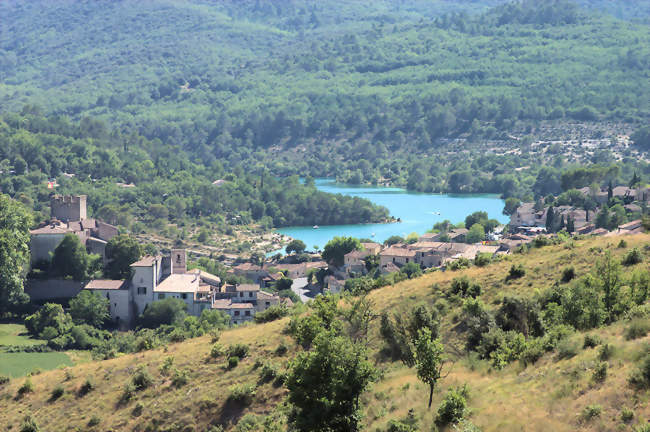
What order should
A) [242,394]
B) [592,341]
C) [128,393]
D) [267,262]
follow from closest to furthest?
[592,341], [242,394], [128,393], [267,262]

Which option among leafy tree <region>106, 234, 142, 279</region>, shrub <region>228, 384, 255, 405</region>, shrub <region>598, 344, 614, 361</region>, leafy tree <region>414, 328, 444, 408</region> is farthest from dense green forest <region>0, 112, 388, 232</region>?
shrub <region>598, 344, 614, 361</region>

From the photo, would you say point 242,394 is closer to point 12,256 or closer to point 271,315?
point 271,315

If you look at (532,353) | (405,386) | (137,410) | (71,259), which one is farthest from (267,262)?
(532,353)

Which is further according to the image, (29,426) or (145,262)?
(145,262)

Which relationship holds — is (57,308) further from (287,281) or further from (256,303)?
(287,281)

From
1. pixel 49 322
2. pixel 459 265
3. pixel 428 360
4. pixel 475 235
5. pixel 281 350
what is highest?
pixel 428 360

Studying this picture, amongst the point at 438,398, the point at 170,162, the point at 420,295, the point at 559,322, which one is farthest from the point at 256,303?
the point at 170,162

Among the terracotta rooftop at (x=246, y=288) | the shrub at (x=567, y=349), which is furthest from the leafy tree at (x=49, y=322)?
the shrub at (x=567, y=349)

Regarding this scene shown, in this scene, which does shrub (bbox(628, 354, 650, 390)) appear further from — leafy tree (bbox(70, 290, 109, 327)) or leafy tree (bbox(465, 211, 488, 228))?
leafy tree (bbox(465, 211, 488, 228))
